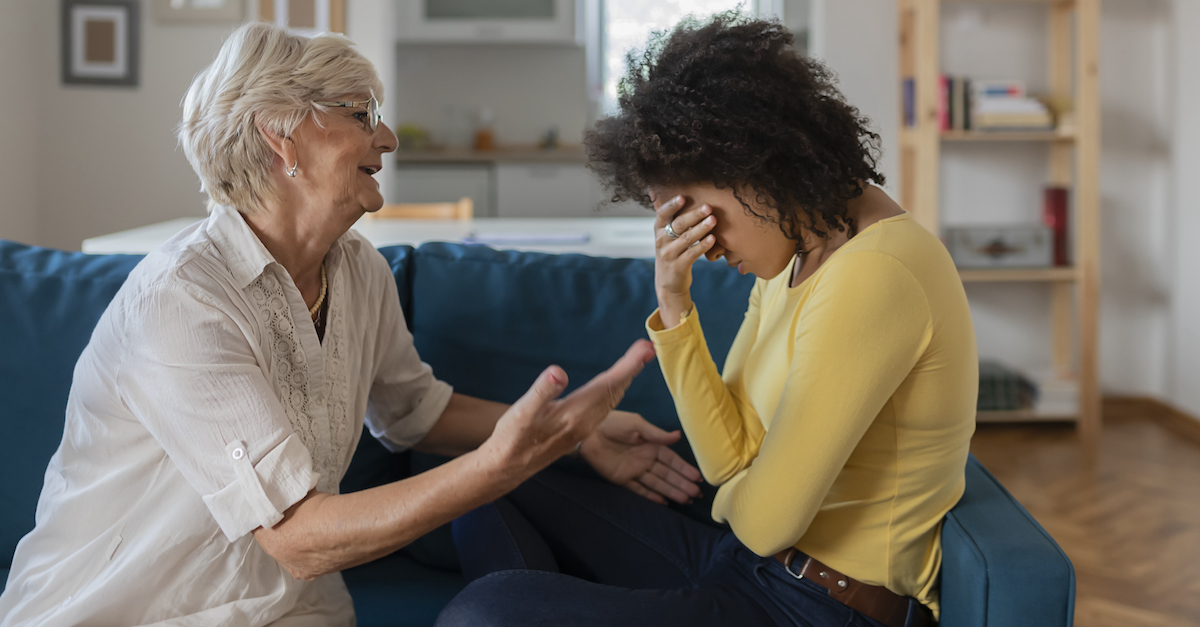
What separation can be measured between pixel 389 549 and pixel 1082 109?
3.69 m

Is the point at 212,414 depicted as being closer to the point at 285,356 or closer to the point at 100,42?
the point at 285,356

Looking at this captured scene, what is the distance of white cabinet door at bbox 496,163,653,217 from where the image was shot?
19.7 feet

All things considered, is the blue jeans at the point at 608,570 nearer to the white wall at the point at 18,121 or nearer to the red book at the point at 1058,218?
the red book at the point at 1058,218

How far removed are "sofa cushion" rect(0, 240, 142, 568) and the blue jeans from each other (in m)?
0.72

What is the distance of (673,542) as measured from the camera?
54.9 inches

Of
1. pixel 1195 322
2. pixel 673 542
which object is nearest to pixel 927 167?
pixel 1195 322

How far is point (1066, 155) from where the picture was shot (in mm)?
4156

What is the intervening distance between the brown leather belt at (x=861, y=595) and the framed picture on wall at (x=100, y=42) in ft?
15.6

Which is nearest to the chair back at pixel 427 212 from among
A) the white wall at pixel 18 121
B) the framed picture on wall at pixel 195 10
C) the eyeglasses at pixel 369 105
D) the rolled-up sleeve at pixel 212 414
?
the framed picture on wall at pixel 195 10

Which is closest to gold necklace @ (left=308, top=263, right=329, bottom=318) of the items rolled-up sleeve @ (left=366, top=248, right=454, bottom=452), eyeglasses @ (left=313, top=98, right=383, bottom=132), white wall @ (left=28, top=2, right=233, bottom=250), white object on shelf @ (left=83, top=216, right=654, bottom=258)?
rolled-up sleeve @ (left=366, top=248, right=454, bottom=452)

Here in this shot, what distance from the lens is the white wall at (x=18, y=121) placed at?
4.36 m

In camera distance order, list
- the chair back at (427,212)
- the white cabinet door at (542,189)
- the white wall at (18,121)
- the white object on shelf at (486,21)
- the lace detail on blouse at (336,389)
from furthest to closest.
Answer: the white cabinet door at (542,189) → the white object on shelf at (486,21) → the white wall at (18,121) → the chair back at (427,212) → the lace detail on blouse at (336,389)

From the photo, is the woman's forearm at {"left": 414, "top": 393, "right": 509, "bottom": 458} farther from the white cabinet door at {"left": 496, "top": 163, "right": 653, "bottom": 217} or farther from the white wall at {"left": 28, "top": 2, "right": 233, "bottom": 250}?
the white cabinet door at {"left": 496, "top": 163, "right": 653, "bottom": 217}

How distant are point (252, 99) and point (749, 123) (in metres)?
0.64
